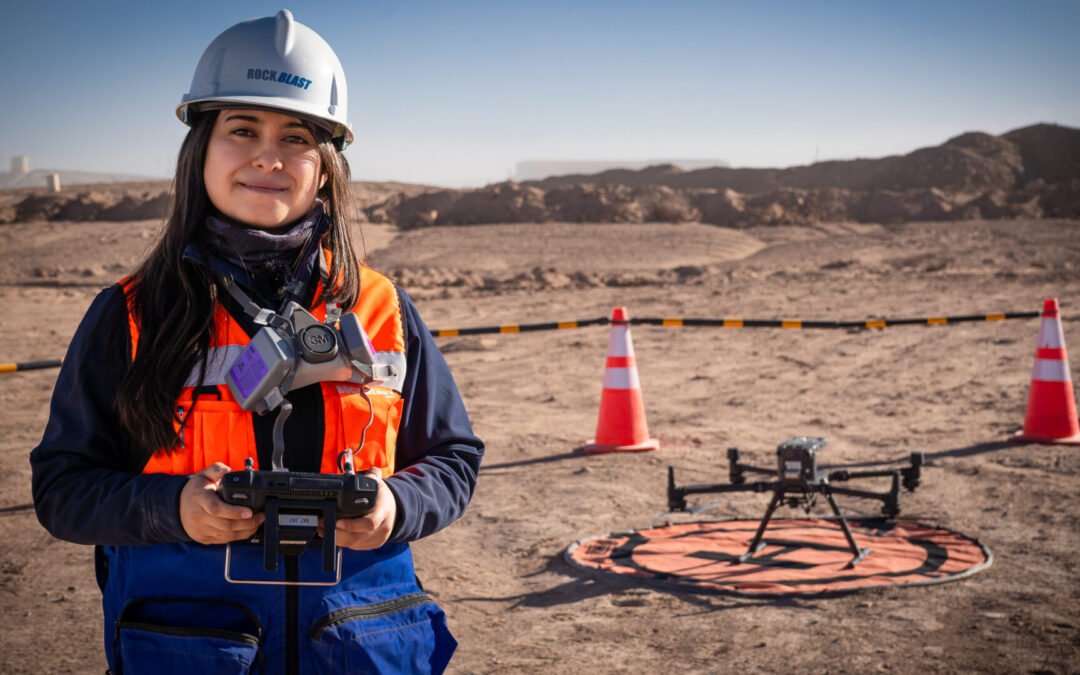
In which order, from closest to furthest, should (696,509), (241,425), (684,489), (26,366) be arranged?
1. (241,425)
2. (684,489)
3. (696,509)
4. (26,366)

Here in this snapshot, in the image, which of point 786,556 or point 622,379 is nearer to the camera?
point 786,556

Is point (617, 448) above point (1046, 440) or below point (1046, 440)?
below

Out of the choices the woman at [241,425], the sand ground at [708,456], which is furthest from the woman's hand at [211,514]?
the sand ground at [708,456]

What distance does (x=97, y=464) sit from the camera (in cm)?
168

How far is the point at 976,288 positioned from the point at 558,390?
9888mm

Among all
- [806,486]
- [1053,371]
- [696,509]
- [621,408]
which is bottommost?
[696,509]

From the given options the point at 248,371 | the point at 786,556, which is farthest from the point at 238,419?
the point at 786,556

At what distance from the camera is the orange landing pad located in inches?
175

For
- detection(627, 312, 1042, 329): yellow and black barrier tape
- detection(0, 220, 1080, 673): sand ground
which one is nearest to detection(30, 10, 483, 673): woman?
detection(0, 220, 1080, 673): sand ground

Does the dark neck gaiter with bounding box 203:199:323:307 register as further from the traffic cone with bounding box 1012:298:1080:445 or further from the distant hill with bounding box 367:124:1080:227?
the distant hill with bounding box 367:124:1080:227

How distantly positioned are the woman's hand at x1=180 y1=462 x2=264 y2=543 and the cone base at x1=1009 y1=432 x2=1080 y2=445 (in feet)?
23.0

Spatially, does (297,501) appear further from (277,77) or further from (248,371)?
(277,77)

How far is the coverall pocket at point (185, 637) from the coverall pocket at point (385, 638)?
4.7 inches

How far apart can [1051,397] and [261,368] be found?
7117mm
